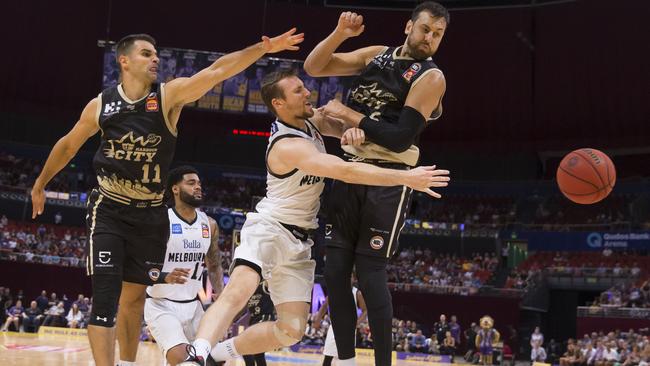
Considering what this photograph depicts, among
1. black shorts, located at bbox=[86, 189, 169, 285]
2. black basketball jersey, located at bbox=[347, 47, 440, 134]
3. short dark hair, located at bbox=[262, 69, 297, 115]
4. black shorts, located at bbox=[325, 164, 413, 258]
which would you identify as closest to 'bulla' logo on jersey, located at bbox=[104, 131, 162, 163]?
black shorts, located at bbox=[86, 189, 169, 285]

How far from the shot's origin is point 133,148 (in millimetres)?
5152

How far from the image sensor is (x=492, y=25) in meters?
28.8

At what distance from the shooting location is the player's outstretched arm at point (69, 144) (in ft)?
17.3

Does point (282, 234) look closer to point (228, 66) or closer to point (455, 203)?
point (228, 66)

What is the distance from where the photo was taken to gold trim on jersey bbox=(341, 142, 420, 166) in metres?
5.03

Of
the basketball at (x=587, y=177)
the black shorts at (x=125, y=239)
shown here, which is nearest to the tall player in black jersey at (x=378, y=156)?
the black shorts at (x=125, y=239)

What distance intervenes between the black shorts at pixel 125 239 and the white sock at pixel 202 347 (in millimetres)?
956

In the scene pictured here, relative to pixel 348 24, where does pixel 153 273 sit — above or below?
below

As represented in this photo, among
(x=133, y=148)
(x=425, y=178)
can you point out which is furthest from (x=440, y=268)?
(x=425, y=178)

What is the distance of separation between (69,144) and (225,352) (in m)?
1.86

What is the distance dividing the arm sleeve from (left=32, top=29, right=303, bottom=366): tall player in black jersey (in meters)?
0.81

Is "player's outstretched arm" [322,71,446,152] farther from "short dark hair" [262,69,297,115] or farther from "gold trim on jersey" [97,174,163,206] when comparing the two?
"gold trim on jersey" [97,174,163,206]

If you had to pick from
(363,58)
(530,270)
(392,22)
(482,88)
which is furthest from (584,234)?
(363,58)

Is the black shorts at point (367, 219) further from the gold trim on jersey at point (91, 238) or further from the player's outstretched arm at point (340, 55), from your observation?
the gold trim on jersey at point (91, 238)
